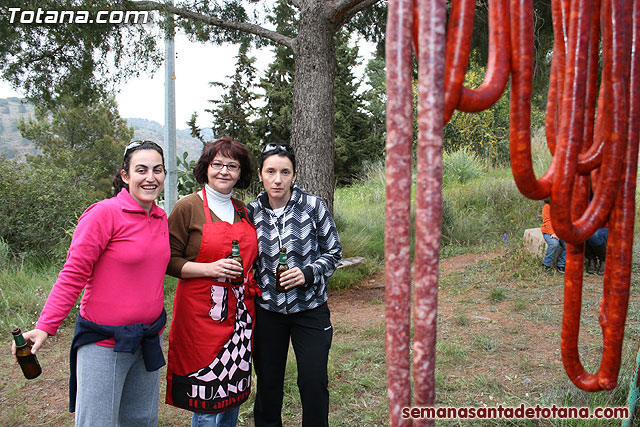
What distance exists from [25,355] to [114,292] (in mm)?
400

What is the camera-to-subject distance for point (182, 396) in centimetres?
239

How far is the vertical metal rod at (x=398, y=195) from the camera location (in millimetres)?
919

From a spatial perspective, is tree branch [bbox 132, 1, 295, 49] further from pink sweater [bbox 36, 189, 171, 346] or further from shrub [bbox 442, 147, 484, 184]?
shrub [bbox 442, 147, 484, 184]

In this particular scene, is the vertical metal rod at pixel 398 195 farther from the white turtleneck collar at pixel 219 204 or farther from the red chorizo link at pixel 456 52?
the white turtleneck collar at pixel 219 204

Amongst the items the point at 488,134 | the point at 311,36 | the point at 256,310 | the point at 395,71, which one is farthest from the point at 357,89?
the point at 395,71

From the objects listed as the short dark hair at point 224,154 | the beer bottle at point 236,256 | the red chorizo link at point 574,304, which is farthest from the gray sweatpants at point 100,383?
the red chorizo link at point 574,304

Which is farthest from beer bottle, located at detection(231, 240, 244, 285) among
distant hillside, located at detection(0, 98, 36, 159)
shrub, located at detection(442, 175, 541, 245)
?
distant hillside, located at detection(0, 98, 36, 159)

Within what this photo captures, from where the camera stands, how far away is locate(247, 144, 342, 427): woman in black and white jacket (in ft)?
8.22

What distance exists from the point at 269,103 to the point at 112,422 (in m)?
17.3

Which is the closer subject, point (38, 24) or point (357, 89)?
point (38, 24)

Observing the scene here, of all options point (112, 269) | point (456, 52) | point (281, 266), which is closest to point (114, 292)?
point (112, 269)

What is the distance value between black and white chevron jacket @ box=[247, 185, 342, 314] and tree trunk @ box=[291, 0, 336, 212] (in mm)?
3505

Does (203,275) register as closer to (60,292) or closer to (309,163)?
(60,292)

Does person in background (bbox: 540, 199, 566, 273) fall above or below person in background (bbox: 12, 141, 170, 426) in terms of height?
below
